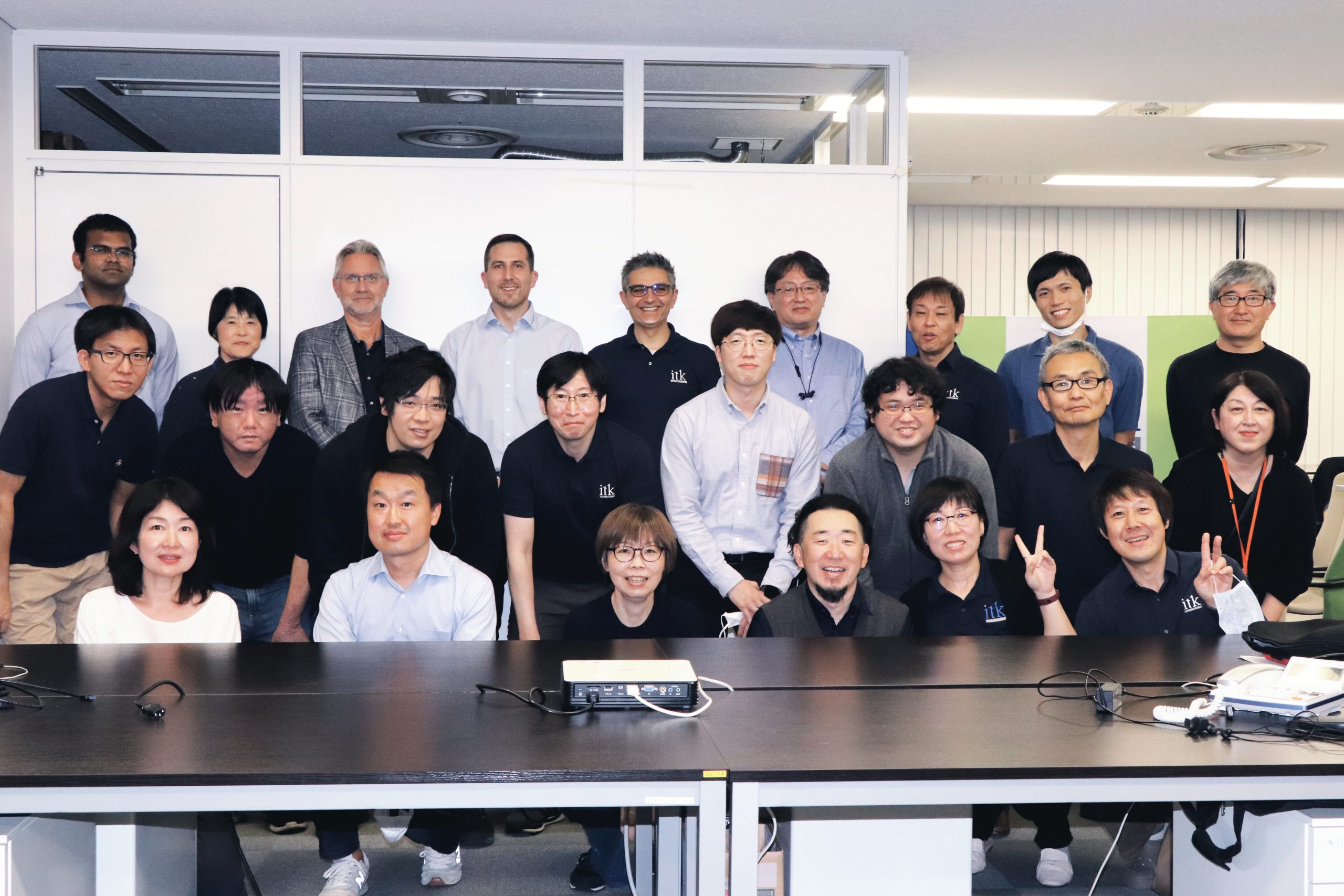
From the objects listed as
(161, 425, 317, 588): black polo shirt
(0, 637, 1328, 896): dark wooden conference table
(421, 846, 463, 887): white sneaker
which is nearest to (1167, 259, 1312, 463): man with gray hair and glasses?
(0, 637, 1328, 896): dark wooden conference table

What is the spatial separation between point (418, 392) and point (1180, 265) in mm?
7384

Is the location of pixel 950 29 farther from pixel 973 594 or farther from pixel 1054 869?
pixel 1054 869

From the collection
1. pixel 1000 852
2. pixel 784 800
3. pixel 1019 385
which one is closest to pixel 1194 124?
pixel 1019 385

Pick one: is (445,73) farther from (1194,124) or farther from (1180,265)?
(1180,265)

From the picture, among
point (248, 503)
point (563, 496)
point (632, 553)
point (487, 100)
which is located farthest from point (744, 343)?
point (487, 100)

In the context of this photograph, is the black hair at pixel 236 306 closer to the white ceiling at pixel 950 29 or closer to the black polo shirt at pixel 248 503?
the black polo shirt at pixel 248 503

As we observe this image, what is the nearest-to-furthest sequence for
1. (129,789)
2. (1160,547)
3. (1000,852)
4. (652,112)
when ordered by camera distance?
(129,789)
(1160,547)
(1000,852)
(652,112)

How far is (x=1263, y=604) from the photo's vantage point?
3562mm

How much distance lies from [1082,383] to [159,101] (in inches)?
156

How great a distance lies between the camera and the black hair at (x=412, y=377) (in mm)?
3482

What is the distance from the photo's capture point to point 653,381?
420cm

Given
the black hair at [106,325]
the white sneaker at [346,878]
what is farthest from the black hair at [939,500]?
the black hair at [106,325]

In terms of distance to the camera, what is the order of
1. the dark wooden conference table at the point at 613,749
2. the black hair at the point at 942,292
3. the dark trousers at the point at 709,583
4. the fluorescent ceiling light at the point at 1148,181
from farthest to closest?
1. the fluorescent ceiling light at the point at 1148,181
2. the black hair at the point at 942,292
3. the dark trousers at the point at 709,583
4. the dark wooden conference table at the point at 613,749

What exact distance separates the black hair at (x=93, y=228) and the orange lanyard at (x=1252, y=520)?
395cm
